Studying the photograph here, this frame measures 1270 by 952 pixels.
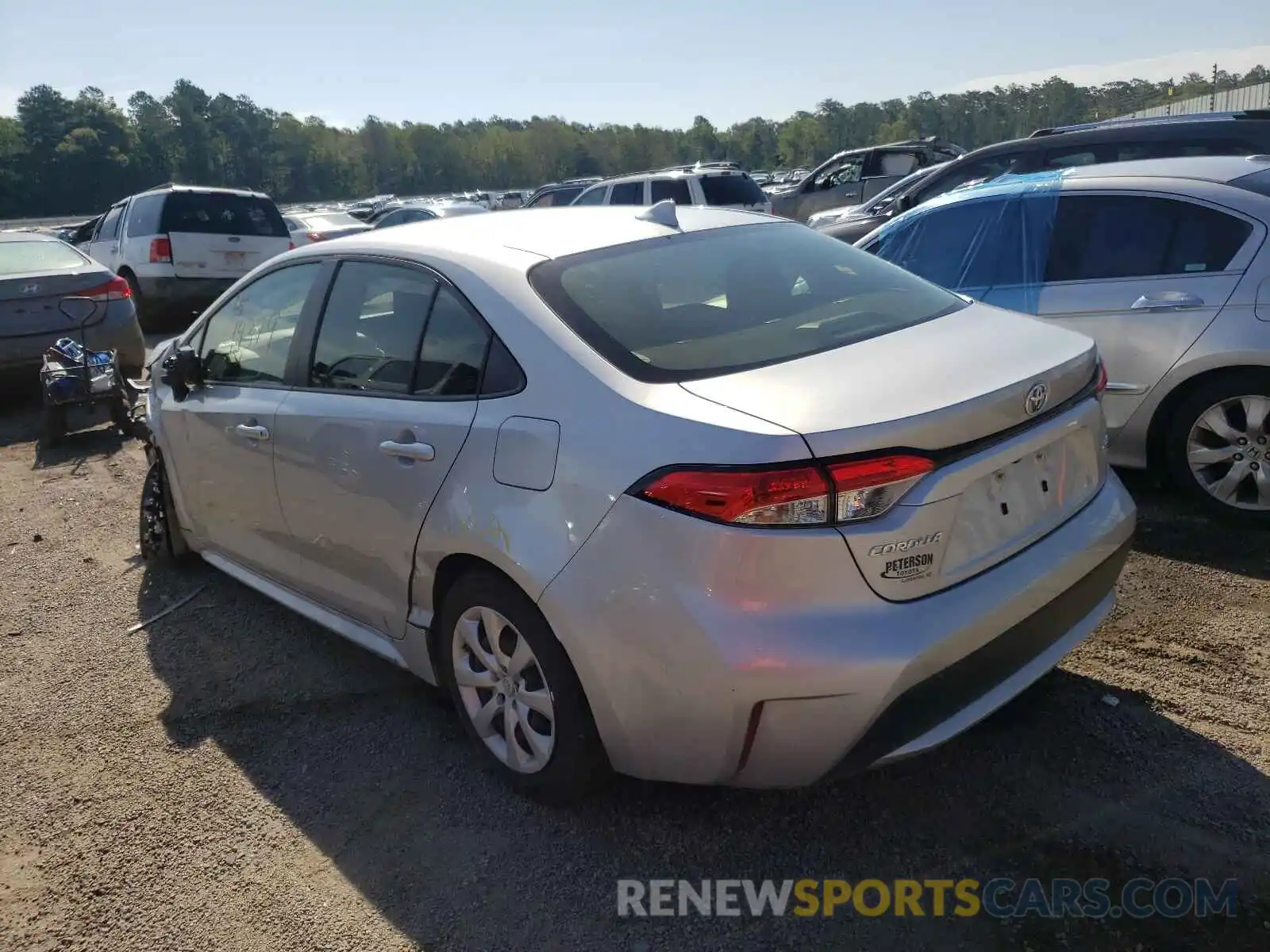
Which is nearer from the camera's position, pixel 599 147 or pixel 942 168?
pixel 942 168

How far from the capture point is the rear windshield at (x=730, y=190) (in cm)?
1566

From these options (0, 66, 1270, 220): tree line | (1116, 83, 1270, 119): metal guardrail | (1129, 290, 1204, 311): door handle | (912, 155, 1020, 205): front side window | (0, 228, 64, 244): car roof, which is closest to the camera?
(1129, 290, 1204, 311): door handle

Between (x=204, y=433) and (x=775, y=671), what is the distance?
291cm

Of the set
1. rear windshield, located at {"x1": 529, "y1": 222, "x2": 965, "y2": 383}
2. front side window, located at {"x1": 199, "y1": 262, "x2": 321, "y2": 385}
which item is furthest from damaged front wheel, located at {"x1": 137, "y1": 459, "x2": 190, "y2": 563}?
rear windshield, located at {"x1": 529, "y1": 222, "x2": 965, "y2": 383}

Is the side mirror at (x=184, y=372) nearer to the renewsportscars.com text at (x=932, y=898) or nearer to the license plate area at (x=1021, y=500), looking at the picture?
the renewsportscars.com text at (x=932, y=898)

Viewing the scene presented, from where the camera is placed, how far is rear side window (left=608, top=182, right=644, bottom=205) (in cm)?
1578

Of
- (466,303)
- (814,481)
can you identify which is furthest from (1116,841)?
(466,303)

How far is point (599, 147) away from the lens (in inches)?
5315

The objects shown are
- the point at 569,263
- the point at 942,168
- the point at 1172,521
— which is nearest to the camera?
the point at 569,263

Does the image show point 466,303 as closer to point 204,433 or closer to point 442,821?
point 442,821

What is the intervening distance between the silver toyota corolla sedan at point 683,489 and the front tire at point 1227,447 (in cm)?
176

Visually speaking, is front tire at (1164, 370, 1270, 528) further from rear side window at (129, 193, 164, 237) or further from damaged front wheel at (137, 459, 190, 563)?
rear side window at (129, 193, 164, 237)

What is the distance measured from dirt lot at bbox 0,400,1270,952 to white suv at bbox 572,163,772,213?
493 inches

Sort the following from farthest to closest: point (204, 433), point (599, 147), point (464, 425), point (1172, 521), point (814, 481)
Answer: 1. point (599, 147)
2. point (1172, 521)
3. point (204, 433)
4. point (464, 425)
5. point (814, 481)
